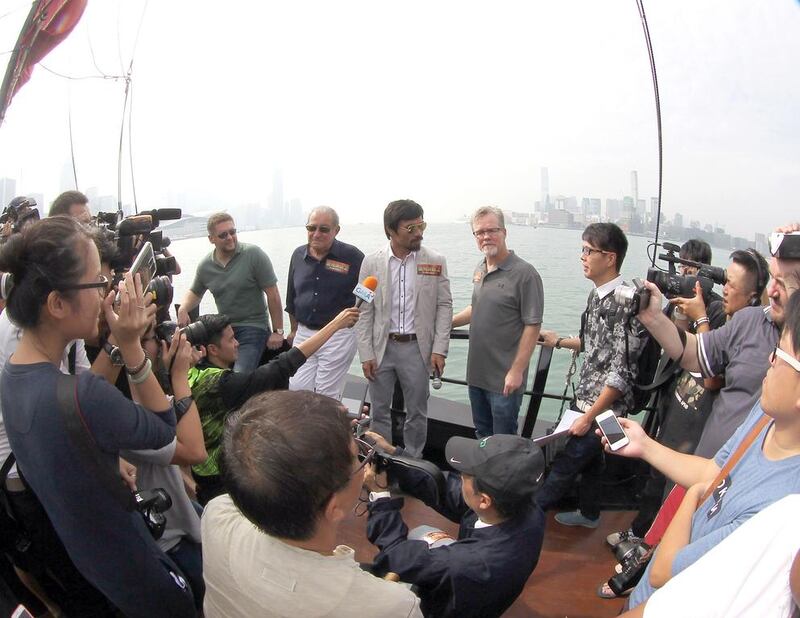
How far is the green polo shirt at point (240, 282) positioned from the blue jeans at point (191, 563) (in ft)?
7.07

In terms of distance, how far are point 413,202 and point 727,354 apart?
64.9 inches

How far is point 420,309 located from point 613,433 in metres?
1.57

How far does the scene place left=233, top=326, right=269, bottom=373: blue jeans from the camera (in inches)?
144

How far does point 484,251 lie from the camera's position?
9.59 ft

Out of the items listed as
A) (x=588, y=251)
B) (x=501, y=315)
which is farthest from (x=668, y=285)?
(x=501, y=315)

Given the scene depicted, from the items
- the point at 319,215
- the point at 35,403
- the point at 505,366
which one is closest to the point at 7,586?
the point at 35,403

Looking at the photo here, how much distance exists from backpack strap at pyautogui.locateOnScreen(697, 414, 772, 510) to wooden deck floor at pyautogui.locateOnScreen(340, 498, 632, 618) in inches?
48.6

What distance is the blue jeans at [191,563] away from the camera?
63.8 inches

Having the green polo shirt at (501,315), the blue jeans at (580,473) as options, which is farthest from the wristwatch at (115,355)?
the blue jeans at (580,473)

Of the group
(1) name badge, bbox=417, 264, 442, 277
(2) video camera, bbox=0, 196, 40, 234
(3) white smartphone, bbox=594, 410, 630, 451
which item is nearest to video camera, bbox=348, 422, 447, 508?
(3) white smartphone, bbox=594, 410, 630, 451

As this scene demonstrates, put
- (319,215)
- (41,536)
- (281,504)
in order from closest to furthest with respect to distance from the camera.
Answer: (281,504)
(41,536)
(319,215)

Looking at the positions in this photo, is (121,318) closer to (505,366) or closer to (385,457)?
(385,457)

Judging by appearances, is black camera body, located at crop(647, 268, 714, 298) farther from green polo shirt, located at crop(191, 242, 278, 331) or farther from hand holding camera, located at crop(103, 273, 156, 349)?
green polo shirt, located at crop(191, 242, 278, 331)

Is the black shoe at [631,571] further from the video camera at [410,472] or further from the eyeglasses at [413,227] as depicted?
the eyeglasses at [413,227]
